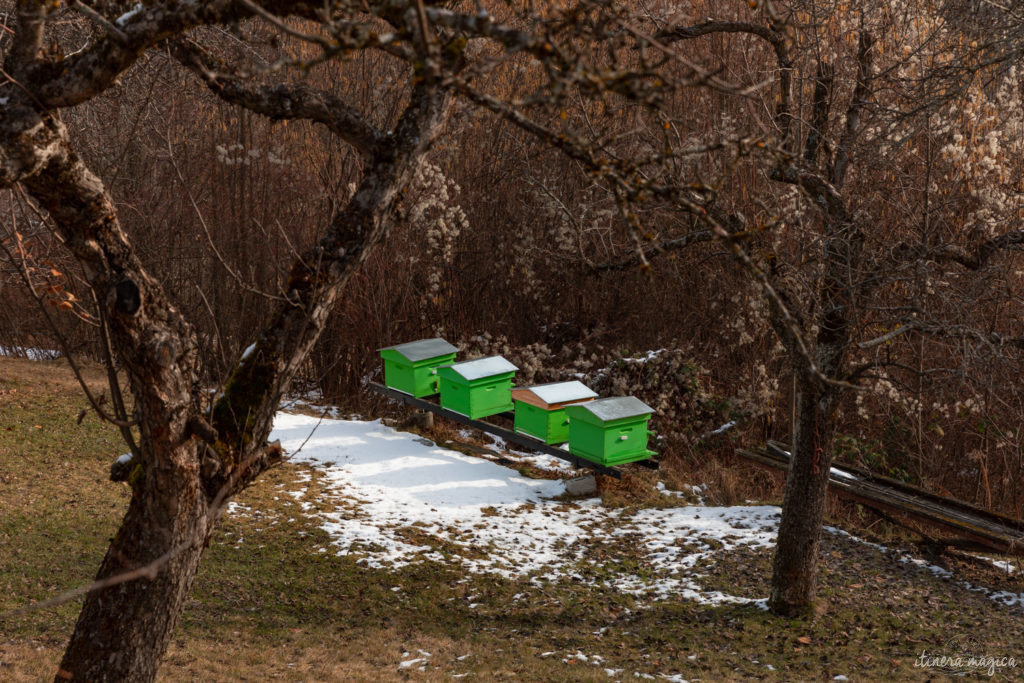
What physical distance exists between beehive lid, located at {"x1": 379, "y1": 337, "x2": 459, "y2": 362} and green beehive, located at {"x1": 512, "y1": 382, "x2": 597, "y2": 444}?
121 cm

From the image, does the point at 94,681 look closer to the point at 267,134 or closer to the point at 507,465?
the point at 507,465

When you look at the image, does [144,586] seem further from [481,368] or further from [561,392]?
[481,368]

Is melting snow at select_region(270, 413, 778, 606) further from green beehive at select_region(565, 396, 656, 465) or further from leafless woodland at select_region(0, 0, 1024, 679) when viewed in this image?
leafless woodland at select_region(0, 0, 1024, 679)

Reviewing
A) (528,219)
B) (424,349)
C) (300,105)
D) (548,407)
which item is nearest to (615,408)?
(548,407)

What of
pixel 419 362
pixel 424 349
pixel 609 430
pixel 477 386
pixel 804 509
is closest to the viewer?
pixel 804 509

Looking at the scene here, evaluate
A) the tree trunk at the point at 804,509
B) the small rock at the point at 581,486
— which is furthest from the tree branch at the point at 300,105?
the small rock at the point at 581,486

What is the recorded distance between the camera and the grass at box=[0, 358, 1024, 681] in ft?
18.5

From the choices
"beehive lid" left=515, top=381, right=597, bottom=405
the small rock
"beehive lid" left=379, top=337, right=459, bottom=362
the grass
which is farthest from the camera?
"beehive lid" left=379, top=337, right=459, bottom=362

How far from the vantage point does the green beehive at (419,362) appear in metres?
9.75

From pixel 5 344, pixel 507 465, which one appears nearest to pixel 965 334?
pixel 507 465

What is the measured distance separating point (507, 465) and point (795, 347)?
4623 millimetres

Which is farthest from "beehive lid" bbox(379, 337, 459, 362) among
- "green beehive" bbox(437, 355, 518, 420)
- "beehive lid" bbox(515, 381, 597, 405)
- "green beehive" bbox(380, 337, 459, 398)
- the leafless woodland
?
the leafless woodland

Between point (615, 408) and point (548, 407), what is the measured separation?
70 centimetres

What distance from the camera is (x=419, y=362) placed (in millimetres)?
9695
